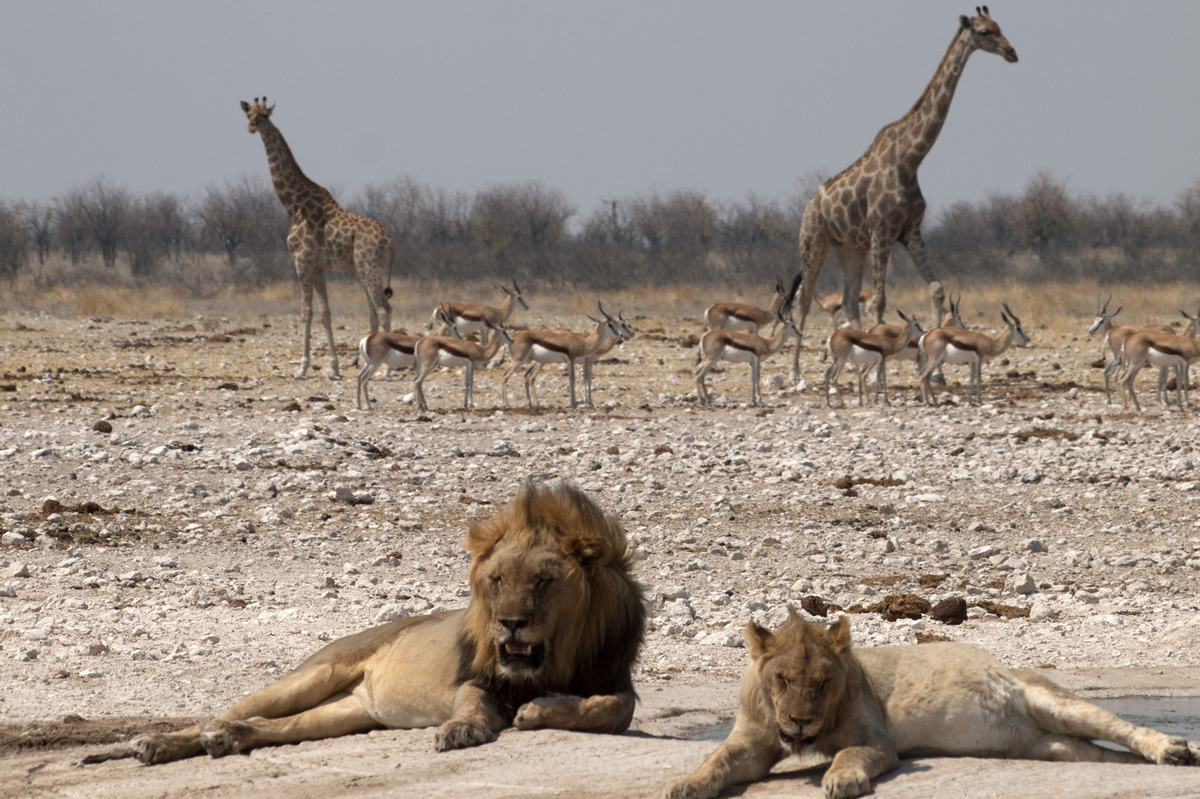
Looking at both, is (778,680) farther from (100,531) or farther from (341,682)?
(100,531)

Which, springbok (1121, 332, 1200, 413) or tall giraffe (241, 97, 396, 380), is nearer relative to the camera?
springbok (1121, 332, 1200, 413)

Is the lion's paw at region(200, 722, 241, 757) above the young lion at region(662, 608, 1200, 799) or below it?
below

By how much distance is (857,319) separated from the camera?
790 inches

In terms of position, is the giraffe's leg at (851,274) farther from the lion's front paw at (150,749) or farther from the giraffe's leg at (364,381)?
the lion's front paw at (150,749)

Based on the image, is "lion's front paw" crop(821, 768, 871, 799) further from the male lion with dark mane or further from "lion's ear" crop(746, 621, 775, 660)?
the male lion with dark mane

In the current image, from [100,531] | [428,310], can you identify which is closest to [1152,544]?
[100,531]

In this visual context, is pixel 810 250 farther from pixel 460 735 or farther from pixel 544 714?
pixel 460 735

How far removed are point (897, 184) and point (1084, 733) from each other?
1549 cm

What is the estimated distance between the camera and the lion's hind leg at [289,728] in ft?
14.8

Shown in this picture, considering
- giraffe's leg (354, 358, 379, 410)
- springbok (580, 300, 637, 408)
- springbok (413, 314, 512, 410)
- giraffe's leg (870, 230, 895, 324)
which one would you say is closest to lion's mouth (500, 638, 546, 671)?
giraffe's leg (354, 358, 379, 410)

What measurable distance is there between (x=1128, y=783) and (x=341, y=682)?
2.85 meters

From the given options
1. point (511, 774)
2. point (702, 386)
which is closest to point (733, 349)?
point (702, 386)

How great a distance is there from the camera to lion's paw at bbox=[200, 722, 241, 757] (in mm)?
4465

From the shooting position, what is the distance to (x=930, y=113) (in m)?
18.8
